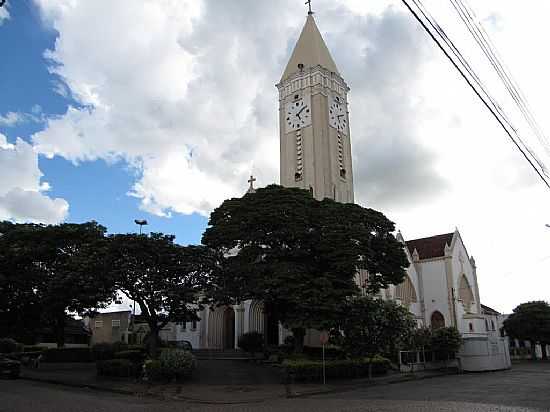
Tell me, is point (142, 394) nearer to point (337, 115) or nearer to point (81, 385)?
point (81, 385)

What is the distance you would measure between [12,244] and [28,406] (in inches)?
626

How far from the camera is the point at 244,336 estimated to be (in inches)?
1303

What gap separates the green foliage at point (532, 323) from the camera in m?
44.4

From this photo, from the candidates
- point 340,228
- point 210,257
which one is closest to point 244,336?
point 210,257

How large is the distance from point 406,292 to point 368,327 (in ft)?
86.2

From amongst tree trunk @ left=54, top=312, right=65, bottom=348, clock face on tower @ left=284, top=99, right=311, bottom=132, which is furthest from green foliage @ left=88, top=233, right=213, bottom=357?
clock face on tower @ left=284, top=99, right=311, bottom=132

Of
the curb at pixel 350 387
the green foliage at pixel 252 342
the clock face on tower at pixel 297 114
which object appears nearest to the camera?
the curb at pixel 350 387

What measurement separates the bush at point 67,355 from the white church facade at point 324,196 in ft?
28.9

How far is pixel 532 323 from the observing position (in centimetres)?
4466

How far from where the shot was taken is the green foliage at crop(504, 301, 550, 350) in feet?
146

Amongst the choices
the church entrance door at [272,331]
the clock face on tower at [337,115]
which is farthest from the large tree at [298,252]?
the clock face on tower at [337,115]

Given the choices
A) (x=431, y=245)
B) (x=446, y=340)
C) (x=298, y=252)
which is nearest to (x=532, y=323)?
(x=431, y=245)

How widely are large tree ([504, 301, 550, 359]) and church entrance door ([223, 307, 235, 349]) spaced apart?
2627cm

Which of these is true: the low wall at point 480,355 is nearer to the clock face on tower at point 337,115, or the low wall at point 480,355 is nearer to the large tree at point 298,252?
the large tree at point 298,252
